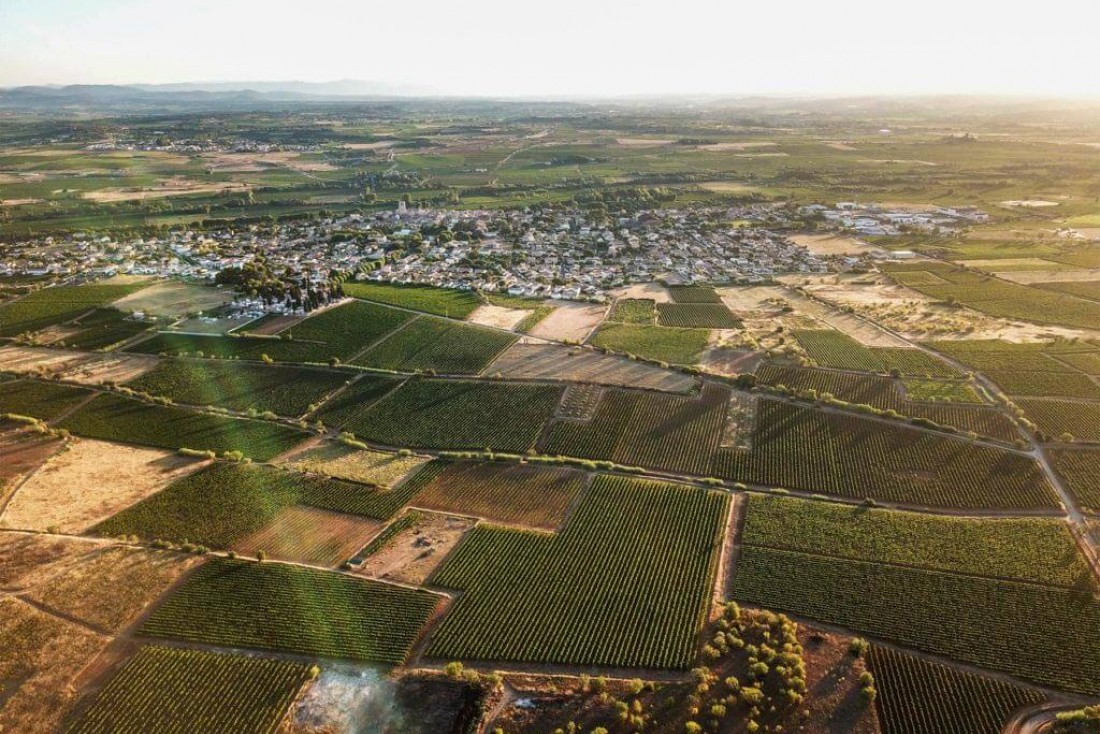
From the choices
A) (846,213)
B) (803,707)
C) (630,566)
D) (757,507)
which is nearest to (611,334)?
(757,507)

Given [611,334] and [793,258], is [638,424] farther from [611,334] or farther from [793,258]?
[793,258]

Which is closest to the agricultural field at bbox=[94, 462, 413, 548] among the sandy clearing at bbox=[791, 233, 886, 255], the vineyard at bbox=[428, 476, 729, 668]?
the vineyard at bbox=[428, 476, 729, 668]

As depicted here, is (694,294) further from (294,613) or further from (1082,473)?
(294,613)

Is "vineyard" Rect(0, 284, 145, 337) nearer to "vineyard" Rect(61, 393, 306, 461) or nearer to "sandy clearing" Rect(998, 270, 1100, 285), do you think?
"vineyard" Rect(61, 393, 306, 461)

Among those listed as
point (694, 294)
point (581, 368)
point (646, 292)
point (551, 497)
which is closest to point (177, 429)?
point (551, 497)

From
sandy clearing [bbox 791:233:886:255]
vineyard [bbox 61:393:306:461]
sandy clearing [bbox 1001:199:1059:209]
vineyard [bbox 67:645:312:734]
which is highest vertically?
sandy clearing [bbox 1001:199:1059:209]
